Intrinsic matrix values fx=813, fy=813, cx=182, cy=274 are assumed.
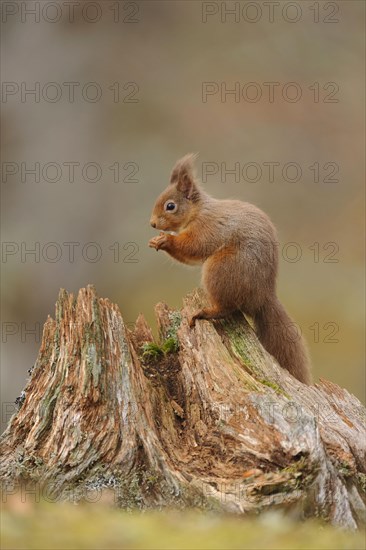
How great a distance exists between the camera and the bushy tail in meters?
4.36

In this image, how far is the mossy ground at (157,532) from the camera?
2.24 m

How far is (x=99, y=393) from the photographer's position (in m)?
3.47

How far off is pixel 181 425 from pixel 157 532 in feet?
3.60

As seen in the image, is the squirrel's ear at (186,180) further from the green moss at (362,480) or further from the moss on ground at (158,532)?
the moss on ground at (158,532)

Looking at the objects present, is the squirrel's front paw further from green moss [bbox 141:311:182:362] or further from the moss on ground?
the moss on ground

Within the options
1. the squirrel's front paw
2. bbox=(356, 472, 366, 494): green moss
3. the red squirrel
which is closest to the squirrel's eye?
the red squirrel

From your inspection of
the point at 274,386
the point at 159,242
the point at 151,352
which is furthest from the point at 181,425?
the point at 159,242

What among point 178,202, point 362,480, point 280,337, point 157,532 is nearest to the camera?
point 157,532

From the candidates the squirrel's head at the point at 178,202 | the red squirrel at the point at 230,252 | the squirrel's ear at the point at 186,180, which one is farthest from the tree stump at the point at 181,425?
the squirrel's ear at the point at 186,180

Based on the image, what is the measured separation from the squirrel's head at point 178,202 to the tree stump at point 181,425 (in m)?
0.74

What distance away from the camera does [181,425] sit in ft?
11.6

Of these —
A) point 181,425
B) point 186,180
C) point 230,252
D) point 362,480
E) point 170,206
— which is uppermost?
point 186,180

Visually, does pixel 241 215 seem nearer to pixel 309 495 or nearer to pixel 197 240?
pixel 197 240

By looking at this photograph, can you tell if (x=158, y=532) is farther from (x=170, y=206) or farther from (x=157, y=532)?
(x=170, y=206)
